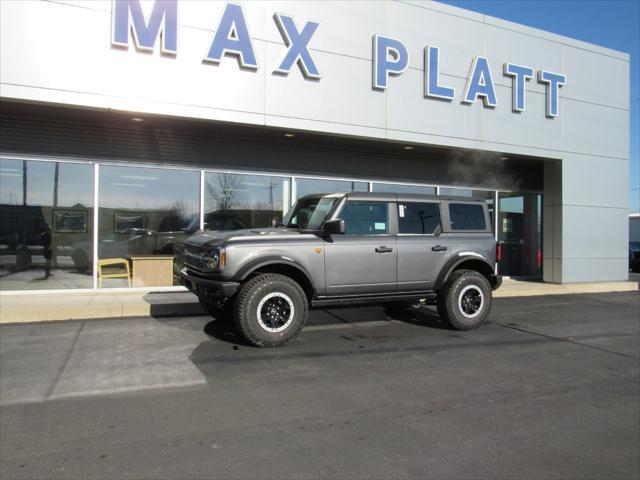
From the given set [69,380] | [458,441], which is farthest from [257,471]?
[69,380]

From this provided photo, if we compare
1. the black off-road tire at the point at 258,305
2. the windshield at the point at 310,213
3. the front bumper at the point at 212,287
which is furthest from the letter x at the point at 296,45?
the black off-road tire at the point at 258,305

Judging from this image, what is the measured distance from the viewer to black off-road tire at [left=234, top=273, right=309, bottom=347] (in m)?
6.14

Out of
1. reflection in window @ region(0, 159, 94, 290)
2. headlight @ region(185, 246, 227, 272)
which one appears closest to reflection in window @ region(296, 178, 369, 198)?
reflection in window @ region(0, 159, 94, 290)

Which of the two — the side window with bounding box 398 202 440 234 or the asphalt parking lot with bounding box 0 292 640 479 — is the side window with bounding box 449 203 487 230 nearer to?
the side window with bounding box 398 202 440 234

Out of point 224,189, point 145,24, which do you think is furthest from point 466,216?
point 145,24

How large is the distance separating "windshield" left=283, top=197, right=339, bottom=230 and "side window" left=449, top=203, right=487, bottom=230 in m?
2.06

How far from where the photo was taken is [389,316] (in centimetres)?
876

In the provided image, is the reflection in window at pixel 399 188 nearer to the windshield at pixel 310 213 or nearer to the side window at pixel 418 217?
the side window at pixel 418 217

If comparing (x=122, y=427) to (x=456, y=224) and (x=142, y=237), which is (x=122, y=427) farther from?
(x=142, y=237)

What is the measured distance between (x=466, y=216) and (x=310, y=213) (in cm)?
257

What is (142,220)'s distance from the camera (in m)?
10.7

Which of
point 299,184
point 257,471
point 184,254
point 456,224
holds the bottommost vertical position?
point 257,471

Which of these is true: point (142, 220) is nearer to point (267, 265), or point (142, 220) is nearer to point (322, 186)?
point (322, 186)

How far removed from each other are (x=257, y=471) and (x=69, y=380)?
2801 mm
